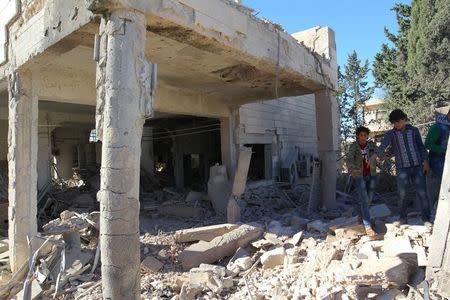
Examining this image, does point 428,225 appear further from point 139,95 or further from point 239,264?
point 139,95

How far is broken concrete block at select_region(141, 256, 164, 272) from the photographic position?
5.65 m

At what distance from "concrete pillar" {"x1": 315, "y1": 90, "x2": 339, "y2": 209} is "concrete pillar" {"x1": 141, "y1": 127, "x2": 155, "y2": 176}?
6.85 metres

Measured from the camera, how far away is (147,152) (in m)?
13.7

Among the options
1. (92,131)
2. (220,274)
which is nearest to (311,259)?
(220,274)

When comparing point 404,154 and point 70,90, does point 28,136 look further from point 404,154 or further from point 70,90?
point 404,154

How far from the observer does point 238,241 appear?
238 inches

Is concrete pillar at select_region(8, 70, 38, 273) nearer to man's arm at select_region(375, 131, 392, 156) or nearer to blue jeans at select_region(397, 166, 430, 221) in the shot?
man's arm at select_region(375, 131, 392, 156)

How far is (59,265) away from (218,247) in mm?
2392

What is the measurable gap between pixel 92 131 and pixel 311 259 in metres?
11.0

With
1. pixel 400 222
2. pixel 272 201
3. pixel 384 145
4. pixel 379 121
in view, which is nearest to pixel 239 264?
pixel 400 222

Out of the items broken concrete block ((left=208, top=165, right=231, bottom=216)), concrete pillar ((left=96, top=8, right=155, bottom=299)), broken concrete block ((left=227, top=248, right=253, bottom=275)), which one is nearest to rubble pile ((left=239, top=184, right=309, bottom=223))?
broken concrete block ((left=208, top=165, right=231, bottom=216))

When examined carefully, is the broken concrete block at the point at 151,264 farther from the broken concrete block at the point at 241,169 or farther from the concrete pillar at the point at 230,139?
the concrete pillar at the point at 230,139

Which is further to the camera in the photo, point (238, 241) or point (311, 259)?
point (238, 241)

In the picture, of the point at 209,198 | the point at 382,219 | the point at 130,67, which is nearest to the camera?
the point at 130,67
